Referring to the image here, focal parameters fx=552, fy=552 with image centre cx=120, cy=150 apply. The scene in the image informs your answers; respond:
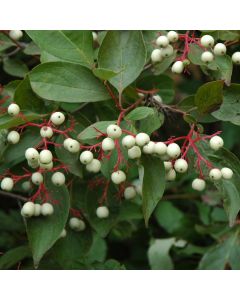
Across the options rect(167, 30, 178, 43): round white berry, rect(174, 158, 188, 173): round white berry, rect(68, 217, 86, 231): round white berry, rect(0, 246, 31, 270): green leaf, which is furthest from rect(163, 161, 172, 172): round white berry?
rect(0, 246, 31, 270): green leaf

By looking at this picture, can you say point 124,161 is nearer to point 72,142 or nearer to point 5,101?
point 72,142

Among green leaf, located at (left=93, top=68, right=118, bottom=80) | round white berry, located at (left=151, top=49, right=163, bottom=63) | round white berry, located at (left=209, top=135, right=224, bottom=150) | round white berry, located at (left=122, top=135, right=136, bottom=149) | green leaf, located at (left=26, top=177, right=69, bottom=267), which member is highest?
green leaf, located at (left=93, top=68, right=118, bottom=80)

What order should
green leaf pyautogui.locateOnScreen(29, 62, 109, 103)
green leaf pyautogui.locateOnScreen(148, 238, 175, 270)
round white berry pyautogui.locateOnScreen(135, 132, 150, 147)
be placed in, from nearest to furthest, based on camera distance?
1. round white berry pyautogui.locateOnScreen(135, 132, 150, 147)
2. green leaf pyautogui.locateOnScreen(29, 62, 109, 103)
3. green leaf pyautogui.locateOnScreen(148, 238, 175, 270)

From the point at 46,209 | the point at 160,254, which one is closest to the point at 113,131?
the point at 46,209

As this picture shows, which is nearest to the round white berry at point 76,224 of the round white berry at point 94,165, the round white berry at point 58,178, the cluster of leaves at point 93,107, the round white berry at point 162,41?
the cluster of leaves at point 93,107

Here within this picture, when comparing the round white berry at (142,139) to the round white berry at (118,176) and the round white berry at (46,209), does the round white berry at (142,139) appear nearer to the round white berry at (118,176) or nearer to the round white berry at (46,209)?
the round white berry at (118,176)

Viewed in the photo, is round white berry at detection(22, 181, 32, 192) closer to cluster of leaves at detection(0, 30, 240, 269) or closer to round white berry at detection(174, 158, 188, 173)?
cluster of leaves at detection(0, 30, 240, 269)
